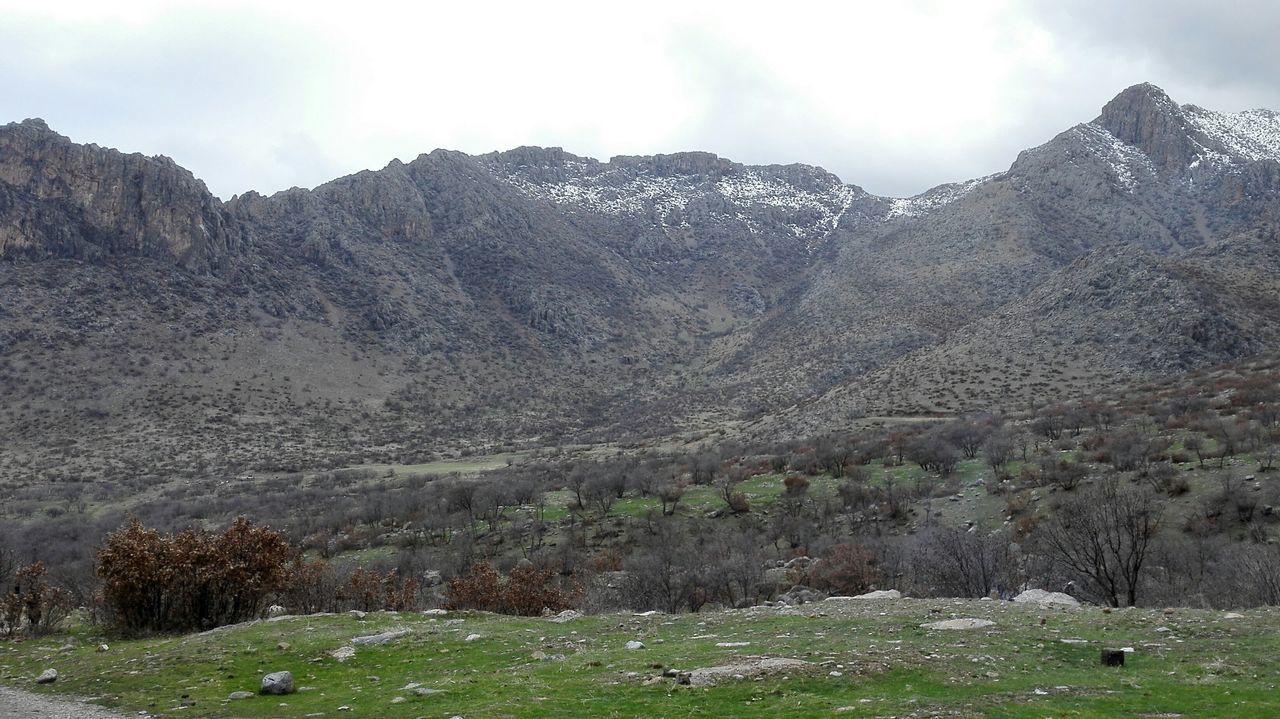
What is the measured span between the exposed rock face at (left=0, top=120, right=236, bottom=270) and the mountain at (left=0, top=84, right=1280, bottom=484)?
0.36 m

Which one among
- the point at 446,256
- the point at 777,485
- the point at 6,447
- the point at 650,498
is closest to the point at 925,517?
the point at 777,485

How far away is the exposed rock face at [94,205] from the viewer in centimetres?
10325

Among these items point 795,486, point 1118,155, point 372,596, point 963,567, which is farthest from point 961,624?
point 1118,155

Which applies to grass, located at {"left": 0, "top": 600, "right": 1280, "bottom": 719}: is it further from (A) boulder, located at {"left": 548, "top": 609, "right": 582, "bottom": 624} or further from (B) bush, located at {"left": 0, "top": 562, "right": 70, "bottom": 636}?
(B) bush, located at {"left": 0, "top": 562, "right": 70, "bottom": 636}

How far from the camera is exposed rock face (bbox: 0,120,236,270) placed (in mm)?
103250

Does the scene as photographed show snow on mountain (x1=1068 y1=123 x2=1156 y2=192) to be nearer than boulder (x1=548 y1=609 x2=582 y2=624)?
No

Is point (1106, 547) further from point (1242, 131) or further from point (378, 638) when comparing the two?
point (1242, 131)

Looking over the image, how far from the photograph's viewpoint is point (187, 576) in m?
18.1

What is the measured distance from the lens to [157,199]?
113 metres

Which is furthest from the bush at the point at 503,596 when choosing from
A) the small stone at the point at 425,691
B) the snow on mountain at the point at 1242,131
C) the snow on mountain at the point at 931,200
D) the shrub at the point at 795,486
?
the snow on mountain at the point at 1242,131

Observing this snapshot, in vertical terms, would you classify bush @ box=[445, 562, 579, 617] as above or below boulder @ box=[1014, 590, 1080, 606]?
below

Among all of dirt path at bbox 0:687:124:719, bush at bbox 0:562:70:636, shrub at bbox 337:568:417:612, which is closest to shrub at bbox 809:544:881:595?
shrub at bbox 337:568:417:612

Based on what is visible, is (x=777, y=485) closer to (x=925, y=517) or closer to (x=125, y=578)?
(x=925, y=517)

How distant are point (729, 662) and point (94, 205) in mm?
128577
